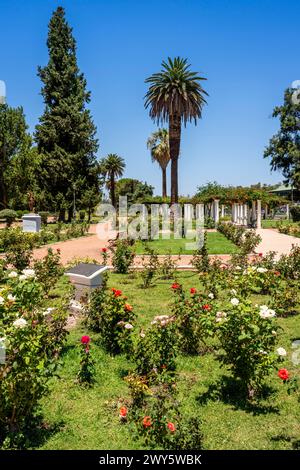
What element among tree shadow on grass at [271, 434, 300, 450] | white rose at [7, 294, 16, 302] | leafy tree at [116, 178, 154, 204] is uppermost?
leafy tree at [116, 178, 154, 204]

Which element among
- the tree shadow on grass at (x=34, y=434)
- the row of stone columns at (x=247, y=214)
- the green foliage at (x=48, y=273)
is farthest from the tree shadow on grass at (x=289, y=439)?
the row of stone columns at (x=247, y=214)

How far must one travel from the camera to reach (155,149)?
66188 mm

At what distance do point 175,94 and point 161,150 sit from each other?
30.4 meters

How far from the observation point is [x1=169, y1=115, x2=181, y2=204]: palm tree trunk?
110 ft

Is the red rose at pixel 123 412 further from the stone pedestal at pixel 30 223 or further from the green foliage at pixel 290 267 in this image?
the stone pedestal at pixel 30 223

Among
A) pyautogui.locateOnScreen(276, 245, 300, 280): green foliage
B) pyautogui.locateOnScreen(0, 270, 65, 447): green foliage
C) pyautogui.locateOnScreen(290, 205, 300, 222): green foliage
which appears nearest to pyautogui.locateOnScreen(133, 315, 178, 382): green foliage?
pyautogui.locateOnScreen(0, 270, 65, 447): green foliage

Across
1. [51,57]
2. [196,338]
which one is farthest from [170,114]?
[196,338]

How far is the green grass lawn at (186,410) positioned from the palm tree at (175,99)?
1132 inches

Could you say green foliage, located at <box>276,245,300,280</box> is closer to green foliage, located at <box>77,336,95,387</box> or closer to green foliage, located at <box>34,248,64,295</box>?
green foliage, located at <box>34,248,64,295</box>

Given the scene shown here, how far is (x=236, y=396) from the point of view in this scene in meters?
4.64

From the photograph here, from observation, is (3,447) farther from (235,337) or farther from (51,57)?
(51,57)

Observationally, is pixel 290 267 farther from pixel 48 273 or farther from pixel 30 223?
pixel 30 223

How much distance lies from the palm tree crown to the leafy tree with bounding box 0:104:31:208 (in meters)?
16.9

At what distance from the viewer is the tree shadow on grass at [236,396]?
14.2 feet
